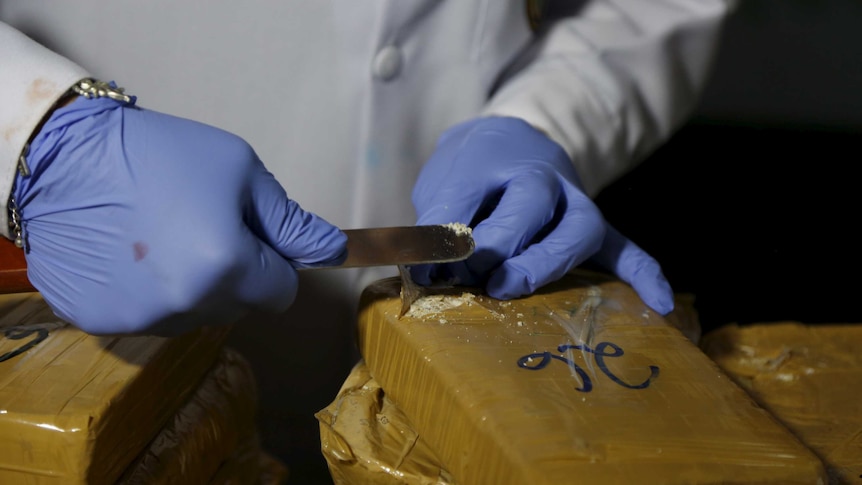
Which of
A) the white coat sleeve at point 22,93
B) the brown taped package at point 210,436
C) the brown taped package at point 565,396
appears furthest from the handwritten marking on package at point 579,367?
the white coat sleeve at point 22,93

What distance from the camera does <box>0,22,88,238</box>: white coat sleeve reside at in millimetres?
809

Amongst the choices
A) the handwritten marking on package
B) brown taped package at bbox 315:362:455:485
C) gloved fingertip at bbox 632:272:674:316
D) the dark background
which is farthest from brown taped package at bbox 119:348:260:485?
the dark background

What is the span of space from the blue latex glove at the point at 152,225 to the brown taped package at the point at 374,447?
0.17 m

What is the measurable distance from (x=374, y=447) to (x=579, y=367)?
25 centimetres

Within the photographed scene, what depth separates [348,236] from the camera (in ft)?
2.91

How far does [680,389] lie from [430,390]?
0.28 meters

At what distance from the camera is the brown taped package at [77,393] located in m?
0.76

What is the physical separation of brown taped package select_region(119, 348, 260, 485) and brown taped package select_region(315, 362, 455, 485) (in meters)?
0.17

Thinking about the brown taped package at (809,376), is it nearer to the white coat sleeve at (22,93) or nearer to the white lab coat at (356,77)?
the white lab coat at (356,77)

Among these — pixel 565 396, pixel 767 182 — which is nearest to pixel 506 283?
pixel 565 396

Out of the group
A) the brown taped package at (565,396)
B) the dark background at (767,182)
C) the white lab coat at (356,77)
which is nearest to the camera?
the brown taped package at (565,396)

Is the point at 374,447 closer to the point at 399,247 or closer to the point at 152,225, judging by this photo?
the point at 399,247

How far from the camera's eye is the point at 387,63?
3.72 feet

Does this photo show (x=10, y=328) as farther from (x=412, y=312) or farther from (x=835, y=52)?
(x=835, y=52)
